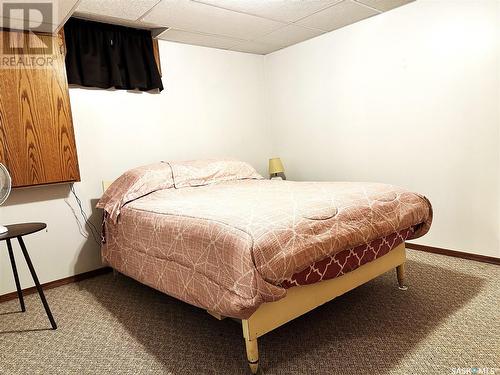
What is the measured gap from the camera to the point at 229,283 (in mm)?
1457

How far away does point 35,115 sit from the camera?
2.49 m

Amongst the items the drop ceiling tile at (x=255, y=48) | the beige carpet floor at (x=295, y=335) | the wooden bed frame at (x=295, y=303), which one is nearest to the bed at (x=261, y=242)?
the wooden bed frame at (x=295, y=303)

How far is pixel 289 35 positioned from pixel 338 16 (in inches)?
22.9

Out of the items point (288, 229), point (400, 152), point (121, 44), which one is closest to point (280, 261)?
point (288, 229)

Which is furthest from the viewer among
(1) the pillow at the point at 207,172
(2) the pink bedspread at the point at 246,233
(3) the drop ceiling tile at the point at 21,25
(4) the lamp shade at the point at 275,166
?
(4) the lamp shade at the point at 275,166

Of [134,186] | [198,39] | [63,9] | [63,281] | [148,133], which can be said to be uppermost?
[198,39]

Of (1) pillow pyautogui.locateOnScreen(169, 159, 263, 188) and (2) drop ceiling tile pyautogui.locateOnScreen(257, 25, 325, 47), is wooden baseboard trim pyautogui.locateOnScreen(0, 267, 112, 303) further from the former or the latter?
(2) drop ceiling tile pyautogui.locateOnScreen(257, 25, 325, 47)

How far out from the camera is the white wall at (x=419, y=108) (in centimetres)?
257

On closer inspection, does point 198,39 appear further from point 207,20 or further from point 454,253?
point 454,253

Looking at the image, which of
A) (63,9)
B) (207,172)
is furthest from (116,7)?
(207,172)

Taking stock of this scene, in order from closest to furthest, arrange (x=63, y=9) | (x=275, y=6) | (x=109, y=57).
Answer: (x=63, y=9)
(x=275, y=6)
(x=109, y=57)

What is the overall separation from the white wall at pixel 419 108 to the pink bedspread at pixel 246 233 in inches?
32.2

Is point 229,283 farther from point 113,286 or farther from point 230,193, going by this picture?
point 113,286

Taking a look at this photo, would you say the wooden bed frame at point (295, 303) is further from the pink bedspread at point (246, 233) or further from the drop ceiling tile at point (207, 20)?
the drop ceiling tile at point (207, 20)
